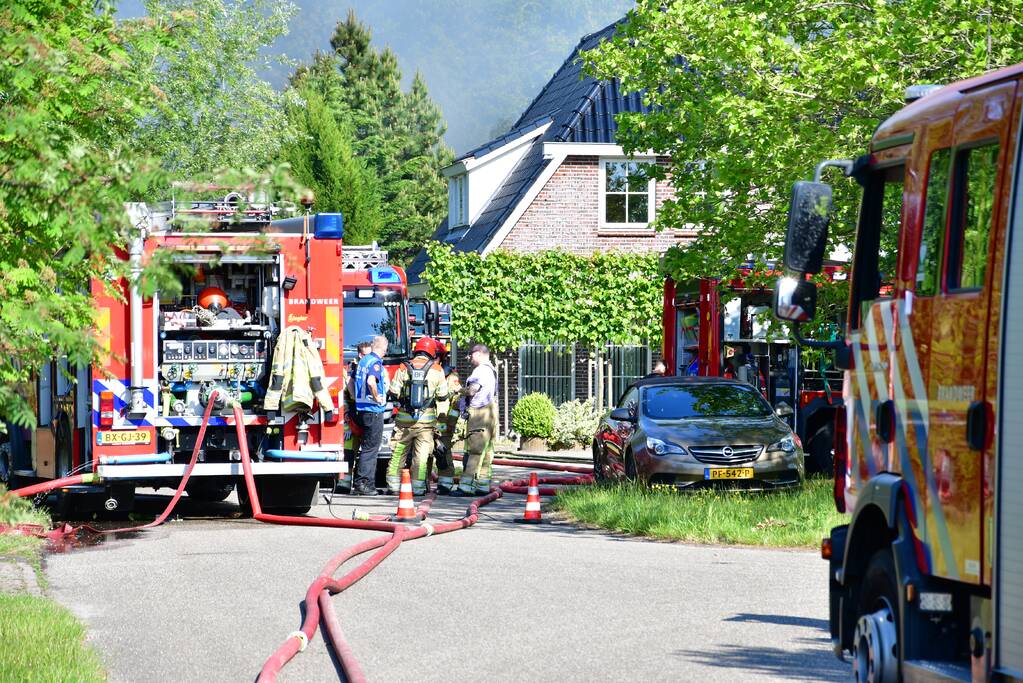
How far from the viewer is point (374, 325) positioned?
74.0 ft

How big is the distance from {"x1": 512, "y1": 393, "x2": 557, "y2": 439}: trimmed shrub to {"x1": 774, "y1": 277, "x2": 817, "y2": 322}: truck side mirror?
886 inches

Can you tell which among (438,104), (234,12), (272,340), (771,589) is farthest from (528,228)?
(438,104)

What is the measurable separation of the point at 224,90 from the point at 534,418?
16510mm

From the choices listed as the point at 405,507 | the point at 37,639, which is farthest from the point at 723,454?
the point at 37,639

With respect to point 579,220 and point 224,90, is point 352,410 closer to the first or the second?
point 579,220

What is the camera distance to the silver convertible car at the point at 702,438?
55.9ft

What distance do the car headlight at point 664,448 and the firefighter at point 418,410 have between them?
11.1 feet

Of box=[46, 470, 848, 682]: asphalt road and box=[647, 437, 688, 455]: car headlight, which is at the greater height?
box=[647, 437, 688, 455]: car headlight

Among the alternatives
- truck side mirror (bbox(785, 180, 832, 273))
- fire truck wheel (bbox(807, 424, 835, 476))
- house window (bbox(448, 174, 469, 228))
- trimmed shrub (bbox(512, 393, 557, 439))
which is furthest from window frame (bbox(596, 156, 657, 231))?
truck side mirror (bbox(785, 180, 832, 273))

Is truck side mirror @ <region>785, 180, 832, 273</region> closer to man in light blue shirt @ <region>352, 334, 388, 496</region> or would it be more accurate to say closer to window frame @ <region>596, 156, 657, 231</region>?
man in light blue shirt @ <region>352, 334, 388, 496</region>

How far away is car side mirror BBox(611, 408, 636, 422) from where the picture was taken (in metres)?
18.3

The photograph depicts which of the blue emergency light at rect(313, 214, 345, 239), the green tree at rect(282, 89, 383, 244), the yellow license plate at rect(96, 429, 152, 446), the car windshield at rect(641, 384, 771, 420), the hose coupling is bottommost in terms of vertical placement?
the hose coupling

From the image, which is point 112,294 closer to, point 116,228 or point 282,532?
point 116,228

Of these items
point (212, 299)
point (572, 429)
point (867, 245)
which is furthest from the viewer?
point (572, 429)
